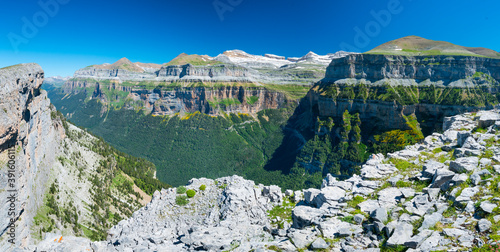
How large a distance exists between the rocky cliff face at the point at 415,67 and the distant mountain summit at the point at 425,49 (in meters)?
7.87

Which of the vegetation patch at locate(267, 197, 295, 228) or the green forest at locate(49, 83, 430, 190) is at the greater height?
the vegetation patch at locate(267, 197, 295, 228)

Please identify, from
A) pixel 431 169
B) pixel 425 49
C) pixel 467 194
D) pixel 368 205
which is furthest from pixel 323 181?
pixel 425 49

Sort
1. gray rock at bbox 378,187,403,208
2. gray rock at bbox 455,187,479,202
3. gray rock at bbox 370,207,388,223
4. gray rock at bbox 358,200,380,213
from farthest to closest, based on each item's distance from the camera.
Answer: gray rock at bbox 378,187,403,208 < gray rock at bbox 358,200,380,213 < gray rock at bbox 370,207,388,223 < gray rock at bbox 455,187,479,202

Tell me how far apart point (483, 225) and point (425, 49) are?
185m

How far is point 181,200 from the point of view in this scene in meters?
32.6

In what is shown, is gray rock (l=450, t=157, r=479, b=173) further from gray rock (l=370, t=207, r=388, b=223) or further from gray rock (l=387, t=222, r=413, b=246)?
gray rock (l=387, t=222, r=413, b=246)

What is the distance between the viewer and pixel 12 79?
3766 cm

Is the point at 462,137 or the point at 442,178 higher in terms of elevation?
the point at 462,137

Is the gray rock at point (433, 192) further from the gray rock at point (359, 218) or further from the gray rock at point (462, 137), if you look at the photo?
the gray rock at point (462, 137)

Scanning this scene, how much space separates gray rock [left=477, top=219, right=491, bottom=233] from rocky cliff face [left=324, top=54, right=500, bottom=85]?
14716cm

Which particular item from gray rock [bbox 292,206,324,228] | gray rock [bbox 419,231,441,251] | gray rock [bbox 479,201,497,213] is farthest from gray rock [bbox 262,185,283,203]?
gray rock [bbox 479,201,497,213]

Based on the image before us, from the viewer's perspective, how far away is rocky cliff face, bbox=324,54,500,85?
119 m

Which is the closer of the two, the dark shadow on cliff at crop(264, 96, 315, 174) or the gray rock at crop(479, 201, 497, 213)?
the gray rock at crop(479, 201, 497, 213)

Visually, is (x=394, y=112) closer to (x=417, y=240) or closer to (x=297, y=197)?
(x=297, y=197)
